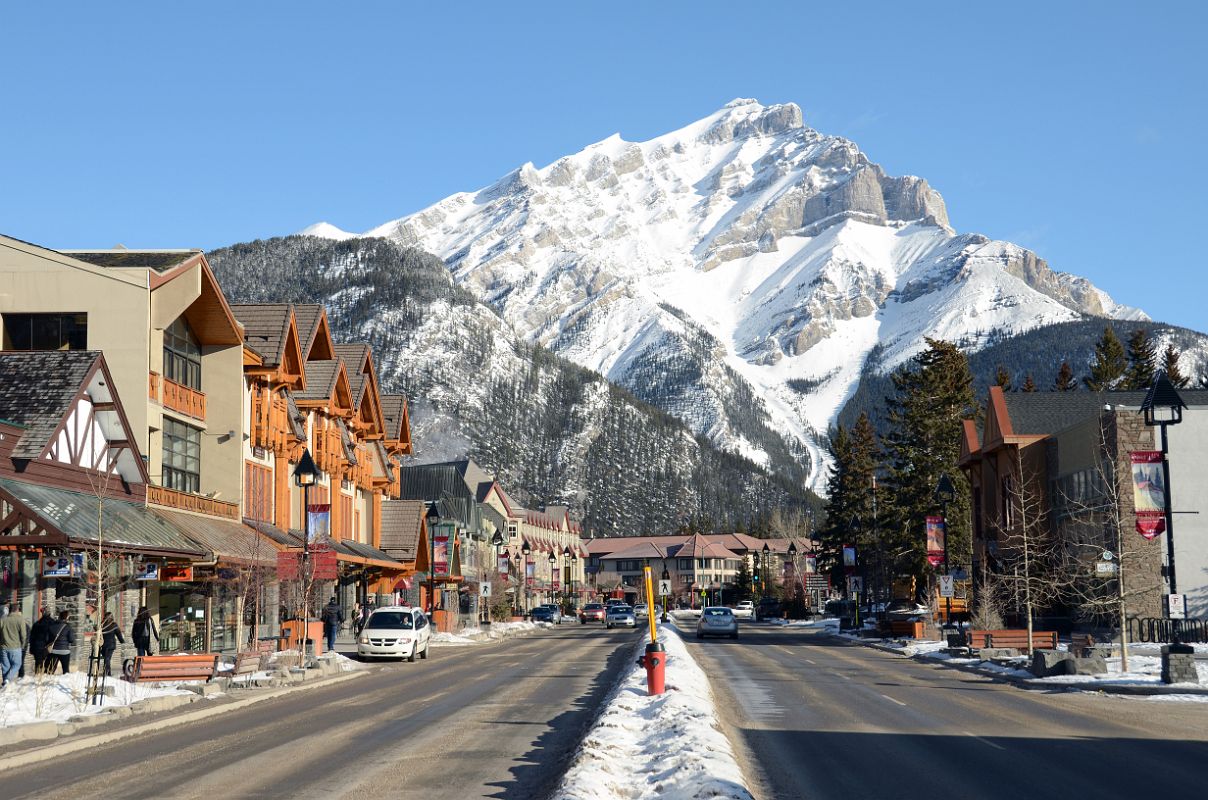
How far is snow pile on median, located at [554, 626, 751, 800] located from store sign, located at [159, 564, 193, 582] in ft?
58.6

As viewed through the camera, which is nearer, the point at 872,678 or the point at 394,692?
the point at 394,692

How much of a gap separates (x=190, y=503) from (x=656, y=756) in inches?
1120

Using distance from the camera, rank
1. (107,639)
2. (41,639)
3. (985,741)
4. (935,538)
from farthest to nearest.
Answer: (935,538), (107,639), (41,639), (985,741)

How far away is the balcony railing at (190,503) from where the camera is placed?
37.8 meters

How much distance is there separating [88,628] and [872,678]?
19.6m

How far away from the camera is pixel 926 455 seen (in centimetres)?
7475

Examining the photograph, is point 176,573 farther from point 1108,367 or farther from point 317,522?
point 1108,367

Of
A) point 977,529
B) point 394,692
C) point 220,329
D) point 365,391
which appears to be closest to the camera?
point 394,692

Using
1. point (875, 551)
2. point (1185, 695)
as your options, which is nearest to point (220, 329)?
point (1185, 695)

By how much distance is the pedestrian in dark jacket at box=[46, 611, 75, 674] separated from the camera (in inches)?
1080

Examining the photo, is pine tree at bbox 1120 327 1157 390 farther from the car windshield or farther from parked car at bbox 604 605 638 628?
the car windshield

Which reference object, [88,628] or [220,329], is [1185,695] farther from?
[220,329]

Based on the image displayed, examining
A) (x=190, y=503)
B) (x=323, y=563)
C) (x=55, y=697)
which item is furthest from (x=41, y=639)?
(x=323, y=563)

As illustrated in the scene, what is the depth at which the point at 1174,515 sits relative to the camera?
51.8m
